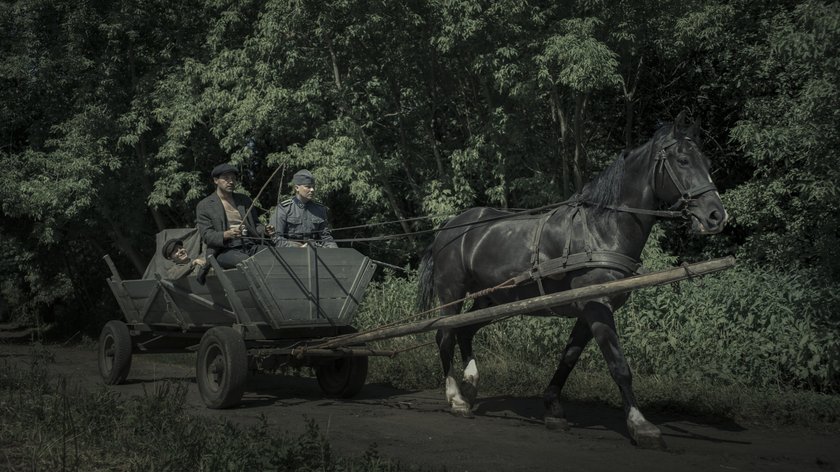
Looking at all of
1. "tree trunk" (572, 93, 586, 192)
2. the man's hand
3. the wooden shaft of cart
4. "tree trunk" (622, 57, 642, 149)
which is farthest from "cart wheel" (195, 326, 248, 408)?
"tree trunk" (622, 57, 642, 149)

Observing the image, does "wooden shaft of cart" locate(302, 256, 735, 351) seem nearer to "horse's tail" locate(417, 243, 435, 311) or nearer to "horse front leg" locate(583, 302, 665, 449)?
"horse front leg" locate(583, 302, 665, 449)

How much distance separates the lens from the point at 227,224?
8383mm

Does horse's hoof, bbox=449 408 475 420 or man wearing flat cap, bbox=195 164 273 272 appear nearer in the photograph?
horse's hoof, bbox=449 408 475 420

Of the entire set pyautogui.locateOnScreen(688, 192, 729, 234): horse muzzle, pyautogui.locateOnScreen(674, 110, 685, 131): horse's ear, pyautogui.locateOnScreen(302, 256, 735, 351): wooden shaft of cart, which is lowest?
pyautogui.locateOnScreen(302, 256, 735, 351): wooden shaft of cart

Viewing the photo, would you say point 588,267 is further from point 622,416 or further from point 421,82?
point 421,82

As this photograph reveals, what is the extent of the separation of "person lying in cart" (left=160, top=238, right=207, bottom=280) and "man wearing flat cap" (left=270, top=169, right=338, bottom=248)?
0.93 meters

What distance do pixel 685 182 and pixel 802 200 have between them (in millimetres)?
7267

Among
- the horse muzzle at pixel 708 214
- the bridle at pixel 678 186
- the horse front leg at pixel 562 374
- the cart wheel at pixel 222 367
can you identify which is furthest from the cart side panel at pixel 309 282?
the horse muzzle at pixel 708 214

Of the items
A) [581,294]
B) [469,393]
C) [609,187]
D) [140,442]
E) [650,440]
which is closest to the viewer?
[140,442]

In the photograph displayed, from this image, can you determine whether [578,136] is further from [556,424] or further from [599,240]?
[556,424]

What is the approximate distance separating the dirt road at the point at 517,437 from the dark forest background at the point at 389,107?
5.47 m

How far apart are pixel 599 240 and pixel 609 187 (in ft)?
1.47

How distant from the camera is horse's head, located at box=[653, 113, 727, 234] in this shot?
19.8 ft

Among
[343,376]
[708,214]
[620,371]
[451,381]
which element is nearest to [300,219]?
[343,376]
